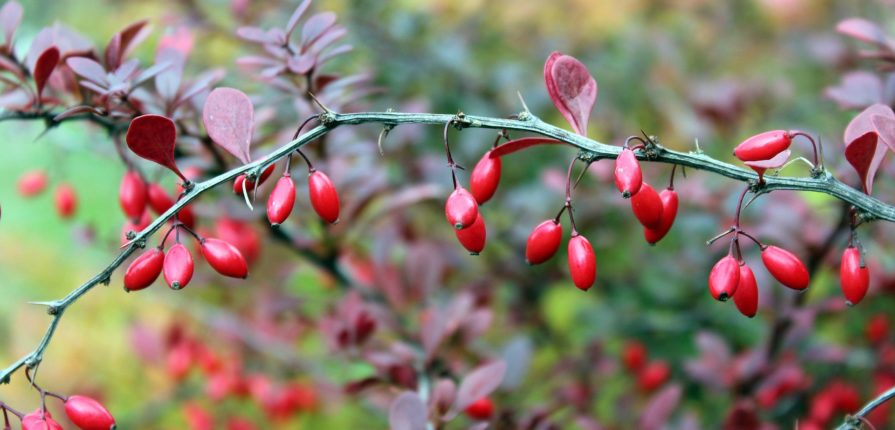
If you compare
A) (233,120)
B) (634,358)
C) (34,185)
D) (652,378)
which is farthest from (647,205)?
(34,185)

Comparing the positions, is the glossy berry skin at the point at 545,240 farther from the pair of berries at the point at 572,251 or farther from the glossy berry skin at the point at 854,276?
the glossy berry skin at the point at 854,276

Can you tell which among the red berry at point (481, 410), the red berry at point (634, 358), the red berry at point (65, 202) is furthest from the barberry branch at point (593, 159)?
the red berry at point (634, 358)

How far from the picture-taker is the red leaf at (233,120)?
2.84ft

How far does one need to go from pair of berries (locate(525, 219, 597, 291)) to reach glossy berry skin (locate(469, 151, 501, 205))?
0.21 ft

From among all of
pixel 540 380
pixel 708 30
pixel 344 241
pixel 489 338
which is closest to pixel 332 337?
pixel 344 241

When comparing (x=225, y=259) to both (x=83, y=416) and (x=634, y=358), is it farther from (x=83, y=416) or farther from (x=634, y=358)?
(x=634, y=358)

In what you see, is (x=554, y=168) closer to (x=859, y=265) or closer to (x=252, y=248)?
(x=252, y=248)

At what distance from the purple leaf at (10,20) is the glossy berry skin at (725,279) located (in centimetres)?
88

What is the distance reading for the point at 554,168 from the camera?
2301 millimetres

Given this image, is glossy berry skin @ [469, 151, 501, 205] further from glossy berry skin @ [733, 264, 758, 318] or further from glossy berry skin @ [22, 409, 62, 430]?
glossy berry skin @ [22, 409, 62, 430]

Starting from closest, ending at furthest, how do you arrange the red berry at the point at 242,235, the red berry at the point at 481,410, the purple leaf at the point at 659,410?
the red berry at the point at 481,410 → the purple leaf at the point at 659,410 → the red berry at the point at 242,235

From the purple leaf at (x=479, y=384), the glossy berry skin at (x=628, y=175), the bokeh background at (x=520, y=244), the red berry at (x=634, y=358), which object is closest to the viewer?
the glossy berry skin at (x=628, y=175)

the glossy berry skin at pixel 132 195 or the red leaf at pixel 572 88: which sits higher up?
the glossy berry skin at pixel 132 195

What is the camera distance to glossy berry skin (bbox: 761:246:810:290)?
812 mm
